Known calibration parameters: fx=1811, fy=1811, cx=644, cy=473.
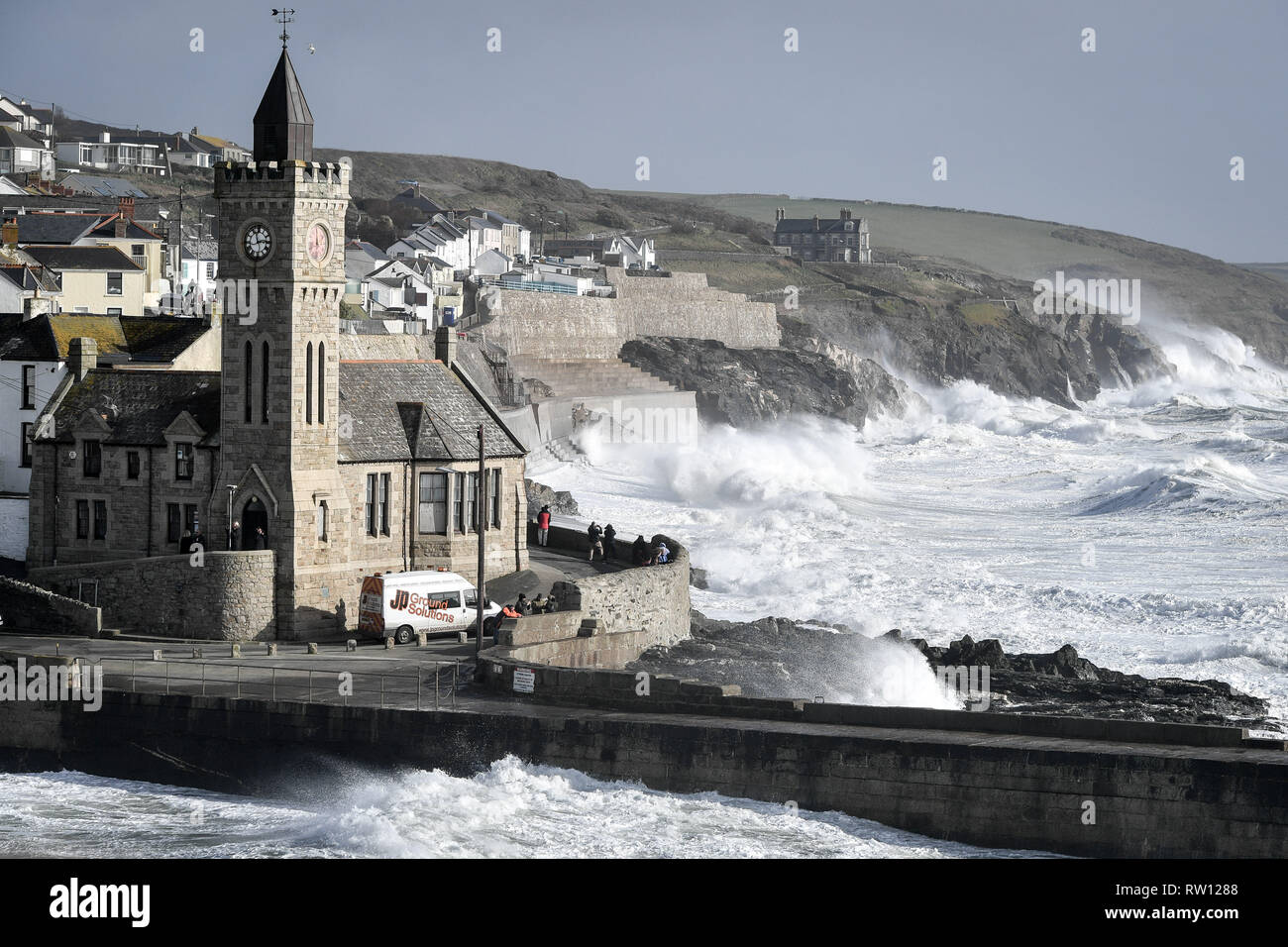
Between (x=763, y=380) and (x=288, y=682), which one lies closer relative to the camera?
(x=288, y=682)

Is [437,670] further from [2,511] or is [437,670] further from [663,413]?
[663,413]

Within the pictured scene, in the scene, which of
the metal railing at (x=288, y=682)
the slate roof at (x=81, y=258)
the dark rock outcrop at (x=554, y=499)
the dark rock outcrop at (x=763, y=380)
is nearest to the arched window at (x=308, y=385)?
the metal railing at (x=288, y=682)

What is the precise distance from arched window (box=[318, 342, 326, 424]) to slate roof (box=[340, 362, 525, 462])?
58.1 inches

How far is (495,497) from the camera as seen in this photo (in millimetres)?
43781

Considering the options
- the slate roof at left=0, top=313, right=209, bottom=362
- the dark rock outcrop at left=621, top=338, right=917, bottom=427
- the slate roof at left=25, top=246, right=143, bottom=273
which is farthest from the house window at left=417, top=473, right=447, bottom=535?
the dark rock outcrop at left=621, top=338, right=917, bottom=427

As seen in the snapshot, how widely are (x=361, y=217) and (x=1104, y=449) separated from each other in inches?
2553

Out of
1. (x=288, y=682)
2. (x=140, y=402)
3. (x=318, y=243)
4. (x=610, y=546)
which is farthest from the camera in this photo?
(x=610, y=546)

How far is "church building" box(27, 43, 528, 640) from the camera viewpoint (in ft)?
125

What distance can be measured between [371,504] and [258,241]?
6537mm

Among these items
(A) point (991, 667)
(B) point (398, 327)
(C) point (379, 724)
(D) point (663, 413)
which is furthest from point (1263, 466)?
(C) point (379, 724)

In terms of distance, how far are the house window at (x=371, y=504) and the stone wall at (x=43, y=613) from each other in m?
6.10

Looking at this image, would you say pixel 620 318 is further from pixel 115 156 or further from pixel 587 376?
pixel 115 156

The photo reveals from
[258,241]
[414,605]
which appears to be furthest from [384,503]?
[258,241]

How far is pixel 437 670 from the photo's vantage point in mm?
34562
